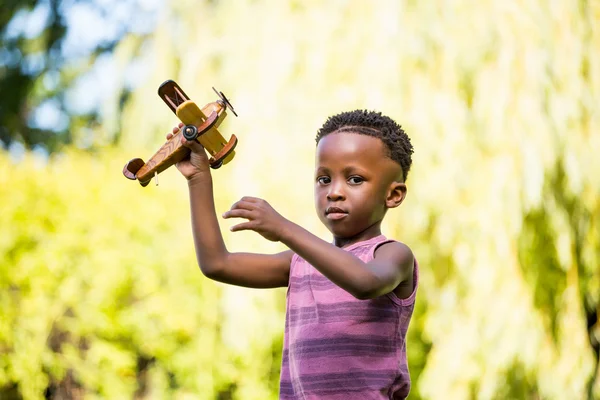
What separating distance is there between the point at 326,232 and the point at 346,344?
2683mm

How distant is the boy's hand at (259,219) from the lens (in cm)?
164

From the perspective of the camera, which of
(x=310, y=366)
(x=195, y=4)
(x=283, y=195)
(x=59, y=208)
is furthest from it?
(x=195, y=4)

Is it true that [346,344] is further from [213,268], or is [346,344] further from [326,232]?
[326,232]

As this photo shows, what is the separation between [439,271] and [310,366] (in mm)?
3109

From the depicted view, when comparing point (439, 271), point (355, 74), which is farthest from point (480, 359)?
point (355, 74)

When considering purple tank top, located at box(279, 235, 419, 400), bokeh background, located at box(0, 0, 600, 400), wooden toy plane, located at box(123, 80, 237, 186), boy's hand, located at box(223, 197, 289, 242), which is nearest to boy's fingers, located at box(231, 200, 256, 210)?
boy's hand, located at box(223, 197, 289, 242)

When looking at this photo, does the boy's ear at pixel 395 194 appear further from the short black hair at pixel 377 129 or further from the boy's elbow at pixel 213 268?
the boy's elbow at pixel 213 268

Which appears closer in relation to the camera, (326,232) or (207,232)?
(207,232)

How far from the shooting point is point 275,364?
16.8ft

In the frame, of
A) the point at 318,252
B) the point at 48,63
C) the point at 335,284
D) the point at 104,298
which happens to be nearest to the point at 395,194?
the point at 335,284

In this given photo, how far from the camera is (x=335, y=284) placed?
70.4 inches

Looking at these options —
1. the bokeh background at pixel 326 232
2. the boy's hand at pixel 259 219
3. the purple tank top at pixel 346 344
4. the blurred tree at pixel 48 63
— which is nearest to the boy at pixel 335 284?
the purple tank top at pixel 346 344

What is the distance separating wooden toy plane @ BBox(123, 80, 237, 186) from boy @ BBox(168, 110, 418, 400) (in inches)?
1.1

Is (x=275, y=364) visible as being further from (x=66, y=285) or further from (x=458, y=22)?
(x=458, y=22)
